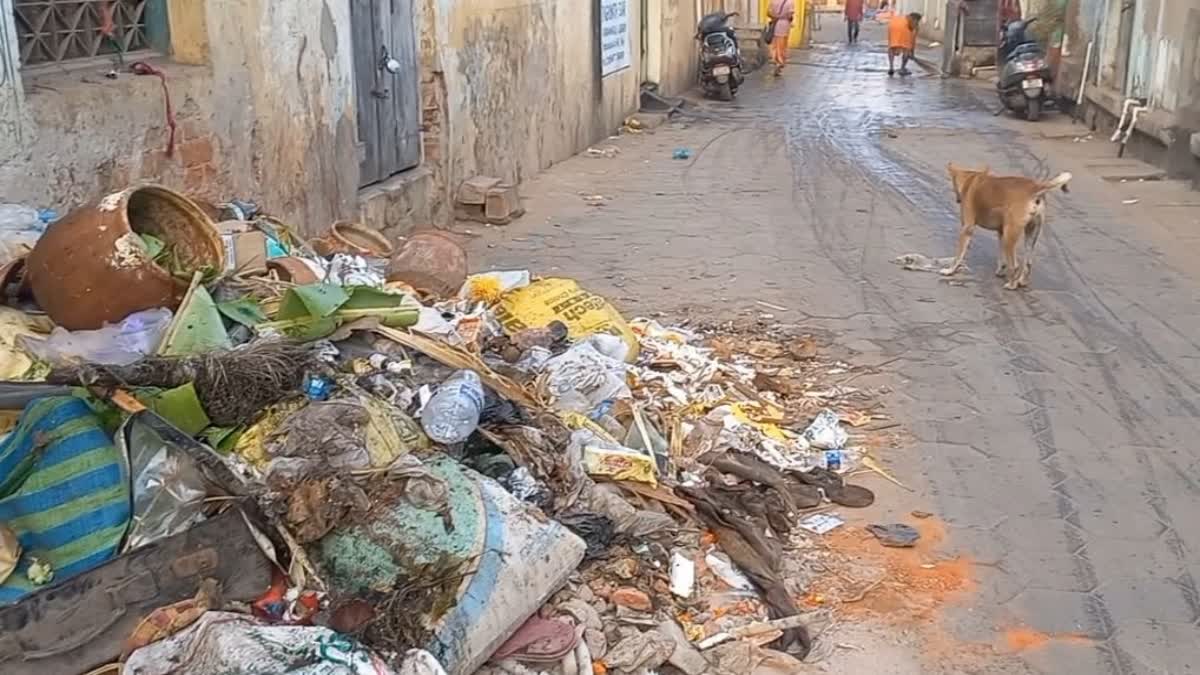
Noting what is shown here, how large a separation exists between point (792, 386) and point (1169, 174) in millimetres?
7909

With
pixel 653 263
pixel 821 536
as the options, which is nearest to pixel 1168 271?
pixel 653 263

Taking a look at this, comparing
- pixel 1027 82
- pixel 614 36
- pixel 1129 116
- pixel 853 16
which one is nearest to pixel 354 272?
pixel 614 36

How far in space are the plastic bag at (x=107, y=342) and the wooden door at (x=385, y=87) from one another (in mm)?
4438

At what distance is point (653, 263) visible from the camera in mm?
9125

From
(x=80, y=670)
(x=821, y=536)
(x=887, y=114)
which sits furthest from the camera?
(x=887, y=114)

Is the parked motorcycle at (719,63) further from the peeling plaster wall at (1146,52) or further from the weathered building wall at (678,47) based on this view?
the peeling plaster wall at (1146,52)

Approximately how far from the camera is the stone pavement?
425cm

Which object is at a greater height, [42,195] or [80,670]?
[42,195]

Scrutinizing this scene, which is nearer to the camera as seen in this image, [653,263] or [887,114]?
[653,263]

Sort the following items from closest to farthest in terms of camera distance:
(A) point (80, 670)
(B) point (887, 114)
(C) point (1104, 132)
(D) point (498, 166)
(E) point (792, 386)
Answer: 1. (A) point (80, 670)
2. (E) point (792, 386)
3. (D) point (498, 166)
4. (C) point (1104, 132)
5. (B) point (887, 114)

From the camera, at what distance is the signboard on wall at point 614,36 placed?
50.3ft

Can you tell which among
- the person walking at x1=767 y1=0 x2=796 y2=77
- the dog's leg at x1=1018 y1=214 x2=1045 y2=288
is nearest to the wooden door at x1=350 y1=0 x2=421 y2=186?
the dog's leg at x1=1018 y1=214 x2=1045 y2=288

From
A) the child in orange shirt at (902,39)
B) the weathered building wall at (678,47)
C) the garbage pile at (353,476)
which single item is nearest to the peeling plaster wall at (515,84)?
the weathered building wall at (678,47)

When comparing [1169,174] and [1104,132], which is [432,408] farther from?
[1104,132]
